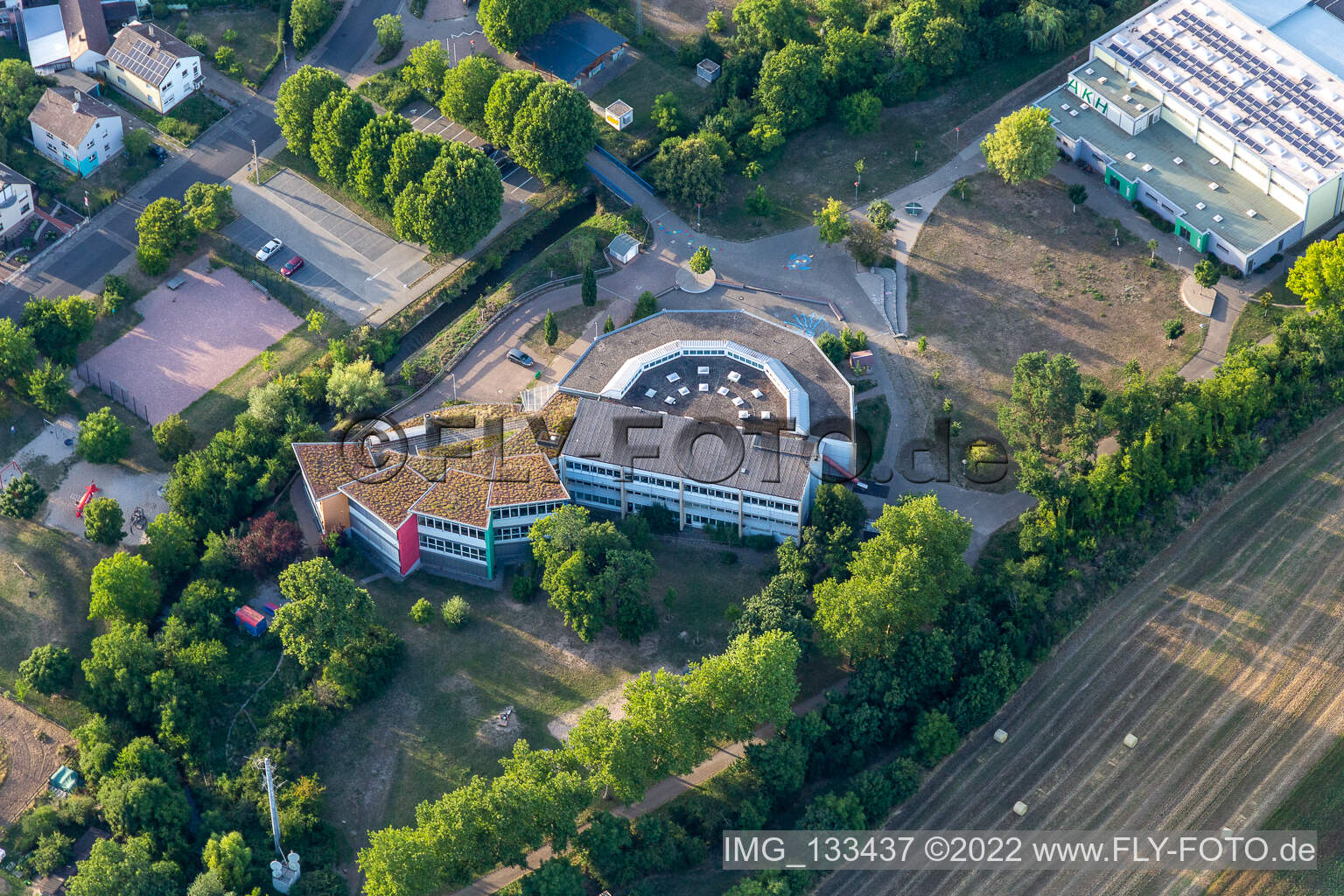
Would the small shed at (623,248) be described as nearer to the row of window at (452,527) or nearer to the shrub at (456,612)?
the row of window at (452,527)

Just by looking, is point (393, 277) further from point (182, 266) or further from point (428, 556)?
point (428, 556)

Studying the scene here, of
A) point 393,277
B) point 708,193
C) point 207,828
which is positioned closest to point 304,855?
point 207,828

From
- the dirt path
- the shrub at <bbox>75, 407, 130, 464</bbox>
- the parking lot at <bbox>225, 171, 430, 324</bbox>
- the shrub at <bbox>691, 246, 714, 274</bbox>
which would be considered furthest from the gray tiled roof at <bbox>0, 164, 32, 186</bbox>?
the shrub at <bbox>691, 246, 714, 274</bbox>

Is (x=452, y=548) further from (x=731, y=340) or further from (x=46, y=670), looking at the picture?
(x=46, y=670)

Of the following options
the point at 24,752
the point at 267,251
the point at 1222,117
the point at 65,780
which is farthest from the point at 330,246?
the point at 1222,117

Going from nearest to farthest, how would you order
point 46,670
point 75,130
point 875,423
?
1. point 46,670
2. point 875,423
3. point 75,130

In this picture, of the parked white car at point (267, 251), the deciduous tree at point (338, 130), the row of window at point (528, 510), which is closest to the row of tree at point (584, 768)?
the row of window at point (528, 510)
